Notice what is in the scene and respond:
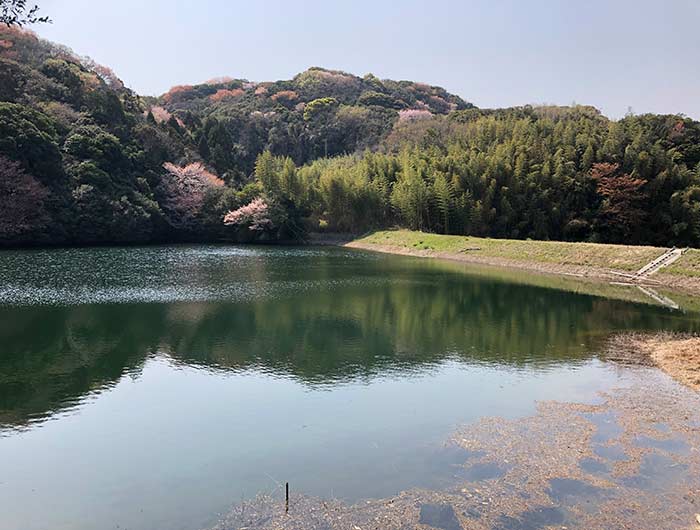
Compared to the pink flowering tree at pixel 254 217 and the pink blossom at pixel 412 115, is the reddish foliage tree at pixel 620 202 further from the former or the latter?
the pink blossom at pixel 412 115

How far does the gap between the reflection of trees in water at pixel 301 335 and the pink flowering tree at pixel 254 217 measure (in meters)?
31.8

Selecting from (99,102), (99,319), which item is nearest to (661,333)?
(99,319)

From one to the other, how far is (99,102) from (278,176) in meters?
20.6

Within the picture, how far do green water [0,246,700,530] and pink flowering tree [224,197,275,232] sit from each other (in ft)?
91.8

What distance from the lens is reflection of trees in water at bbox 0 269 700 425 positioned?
14.2 m

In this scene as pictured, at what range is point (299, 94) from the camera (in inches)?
4496

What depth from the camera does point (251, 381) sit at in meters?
13.6

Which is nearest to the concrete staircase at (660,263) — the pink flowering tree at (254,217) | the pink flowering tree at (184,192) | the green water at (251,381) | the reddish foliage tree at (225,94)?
the green water at (251,381)

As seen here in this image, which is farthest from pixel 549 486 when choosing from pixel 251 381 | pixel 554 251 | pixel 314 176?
pixel 314 176

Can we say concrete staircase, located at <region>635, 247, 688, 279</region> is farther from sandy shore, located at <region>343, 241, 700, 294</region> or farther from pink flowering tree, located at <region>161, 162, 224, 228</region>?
pink flowering tree, located at <region>161, 162, 224, 228</region>

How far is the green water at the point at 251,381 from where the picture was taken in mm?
8352

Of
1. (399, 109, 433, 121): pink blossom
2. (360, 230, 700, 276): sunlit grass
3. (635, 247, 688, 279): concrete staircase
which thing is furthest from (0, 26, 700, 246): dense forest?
(399, 109, 433, 121): pink blossom

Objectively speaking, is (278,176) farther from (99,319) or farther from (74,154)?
(99,319)

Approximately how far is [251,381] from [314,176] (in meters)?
51.2
